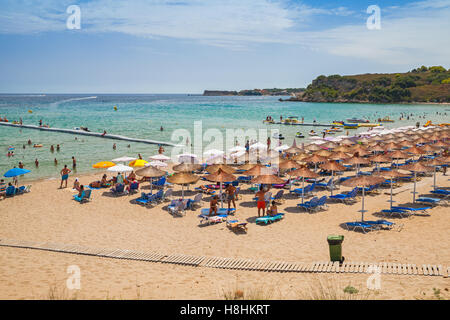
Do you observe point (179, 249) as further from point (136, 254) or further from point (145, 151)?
point (145, 151)

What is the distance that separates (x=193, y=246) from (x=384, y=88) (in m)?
162

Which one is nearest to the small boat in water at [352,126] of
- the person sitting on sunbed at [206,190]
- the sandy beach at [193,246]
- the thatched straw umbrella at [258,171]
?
the sandy beach at [193,246]

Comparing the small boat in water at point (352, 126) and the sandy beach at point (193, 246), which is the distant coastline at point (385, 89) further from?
the sandy beach at point (193, 246)

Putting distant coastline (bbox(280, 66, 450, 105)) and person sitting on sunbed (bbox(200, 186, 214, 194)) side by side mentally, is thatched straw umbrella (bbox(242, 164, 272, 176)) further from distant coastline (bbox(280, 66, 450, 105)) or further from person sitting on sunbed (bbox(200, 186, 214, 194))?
distant coastline (bbox(280, 66, 450, 105))

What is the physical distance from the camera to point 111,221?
12875 millimetres

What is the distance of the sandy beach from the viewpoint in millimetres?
7367

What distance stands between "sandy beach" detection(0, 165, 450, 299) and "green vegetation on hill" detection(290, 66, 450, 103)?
14545 cm

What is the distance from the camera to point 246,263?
8.82 meters

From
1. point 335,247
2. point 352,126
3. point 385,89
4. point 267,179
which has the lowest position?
point 335,247

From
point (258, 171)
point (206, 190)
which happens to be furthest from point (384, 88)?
point (258, 171)

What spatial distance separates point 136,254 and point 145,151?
2525 cm

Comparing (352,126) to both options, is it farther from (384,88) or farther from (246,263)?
(384,88)

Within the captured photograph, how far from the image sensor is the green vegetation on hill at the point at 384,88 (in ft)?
466
